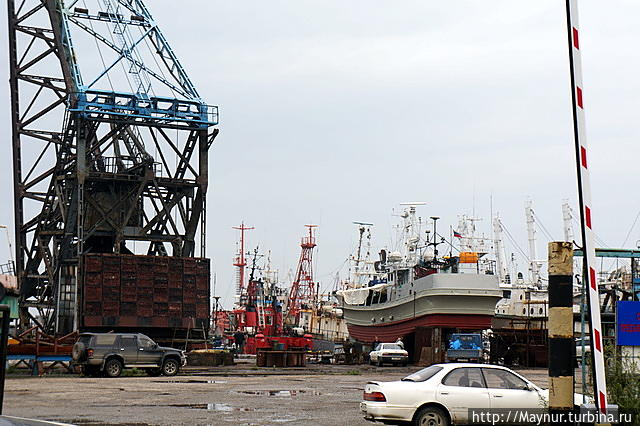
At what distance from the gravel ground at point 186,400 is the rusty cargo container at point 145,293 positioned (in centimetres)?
1855

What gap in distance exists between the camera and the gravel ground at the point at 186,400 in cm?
1866

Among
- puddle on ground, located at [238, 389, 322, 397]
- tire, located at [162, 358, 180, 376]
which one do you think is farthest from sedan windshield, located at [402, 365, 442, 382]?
tire, located at [162, 358, 180, 376]

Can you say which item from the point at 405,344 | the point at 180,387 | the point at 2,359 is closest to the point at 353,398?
the point at 180,387

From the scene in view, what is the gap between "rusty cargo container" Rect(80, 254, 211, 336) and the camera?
174ft

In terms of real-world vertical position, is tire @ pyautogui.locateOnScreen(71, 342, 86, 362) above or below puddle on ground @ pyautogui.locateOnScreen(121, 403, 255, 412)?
above

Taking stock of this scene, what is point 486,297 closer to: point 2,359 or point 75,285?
point 75,285

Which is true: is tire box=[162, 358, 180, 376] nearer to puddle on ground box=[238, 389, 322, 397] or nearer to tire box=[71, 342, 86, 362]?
tire box=[71, 342, 86, 362]

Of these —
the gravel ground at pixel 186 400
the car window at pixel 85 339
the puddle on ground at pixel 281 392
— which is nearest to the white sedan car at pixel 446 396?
the gravel ground at pixel 186 400

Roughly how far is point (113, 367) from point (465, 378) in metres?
22.4

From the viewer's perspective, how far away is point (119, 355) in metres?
35.5

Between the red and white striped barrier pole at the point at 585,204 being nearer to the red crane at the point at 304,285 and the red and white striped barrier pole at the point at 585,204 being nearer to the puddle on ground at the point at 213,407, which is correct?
the puddle on ground at the point at 213,407

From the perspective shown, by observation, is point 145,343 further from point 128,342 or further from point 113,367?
point 113,367

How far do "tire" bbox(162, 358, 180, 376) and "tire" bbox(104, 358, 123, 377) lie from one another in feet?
6.40

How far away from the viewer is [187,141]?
58.8 metres
